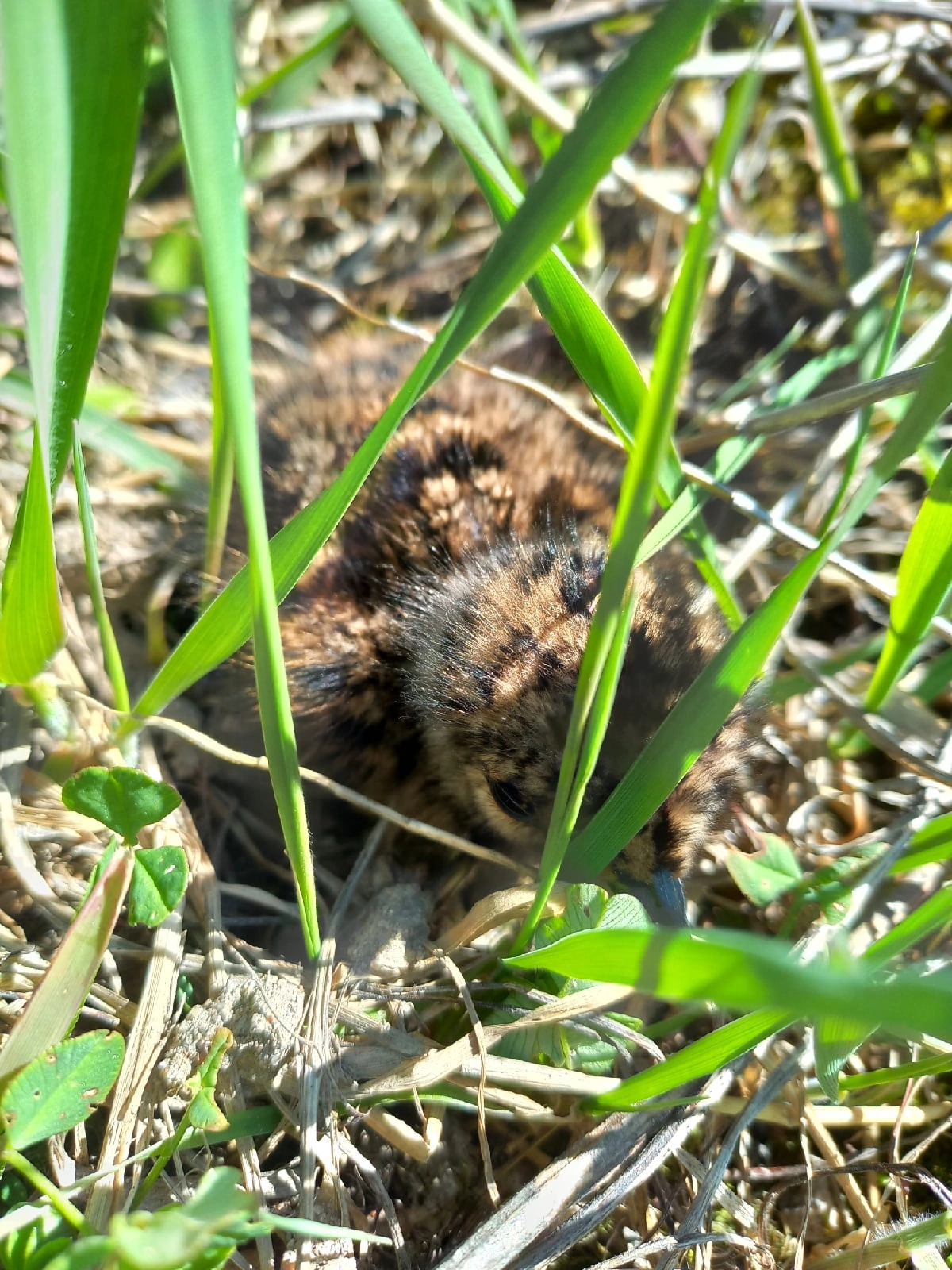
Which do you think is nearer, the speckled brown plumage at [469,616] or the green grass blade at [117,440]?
the speckled brown plumage at [469,616]

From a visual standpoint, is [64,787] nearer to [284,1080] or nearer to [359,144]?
[284,1080]

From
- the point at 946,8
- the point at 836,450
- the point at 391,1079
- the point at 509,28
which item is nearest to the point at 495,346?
the point at 509,28

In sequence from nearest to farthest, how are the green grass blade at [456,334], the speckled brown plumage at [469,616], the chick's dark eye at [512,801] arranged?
the green grass blade at [456,334] < the speckled brown plumage at [469,616] < the chick's dark eye at [512,801]

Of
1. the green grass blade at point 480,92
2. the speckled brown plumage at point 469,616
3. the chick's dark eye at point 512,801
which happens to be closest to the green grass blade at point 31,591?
the speckled brown plumage at point 469,616

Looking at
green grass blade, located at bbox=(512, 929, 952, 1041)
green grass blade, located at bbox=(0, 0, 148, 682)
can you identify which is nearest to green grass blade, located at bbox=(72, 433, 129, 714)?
green grass blade, located at bbox=(0, 0, 148, 682)

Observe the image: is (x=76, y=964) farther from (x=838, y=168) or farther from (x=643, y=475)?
(x=838, y=168)

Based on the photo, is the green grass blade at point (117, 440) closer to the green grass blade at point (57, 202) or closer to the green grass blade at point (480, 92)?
the green grass blade at point (57, 202)

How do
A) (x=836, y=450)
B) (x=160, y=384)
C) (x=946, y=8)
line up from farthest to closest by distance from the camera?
(x=160, y=384) → (x=946, y=8) → (x=836, y=450)
